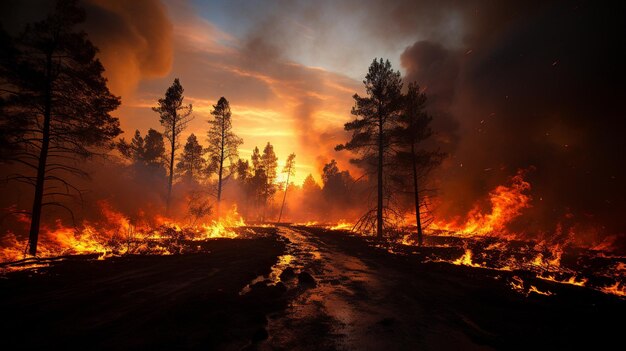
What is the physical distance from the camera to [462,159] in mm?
37312

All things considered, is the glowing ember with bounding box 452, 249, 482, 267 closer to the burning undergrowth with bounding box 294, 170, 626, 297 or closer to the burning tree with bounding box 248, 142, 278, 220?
the burning undergrowth with bounding box 294, 170, 626, 297

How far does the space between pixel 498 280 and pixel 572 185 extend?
72.7 ft

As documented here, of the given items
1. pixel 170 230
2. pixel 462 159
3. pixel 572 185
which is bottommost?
pixel 170 230

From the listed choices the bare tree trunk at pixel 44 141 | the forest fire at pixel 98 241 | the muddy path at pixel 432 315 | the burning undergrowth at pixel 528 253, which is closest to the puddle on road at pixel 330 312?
the muddy path at pixel 432 315

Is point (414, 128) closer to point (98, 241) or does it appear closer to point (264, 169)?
point (98, 241)

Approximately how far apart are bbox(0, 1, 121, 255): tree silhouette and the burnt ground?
5535 mm

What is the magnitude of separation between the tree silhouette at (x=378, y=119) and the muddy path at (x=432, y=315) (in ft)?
44.3

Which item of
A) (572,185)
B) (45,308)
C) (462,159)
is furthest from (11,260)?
(462,159)

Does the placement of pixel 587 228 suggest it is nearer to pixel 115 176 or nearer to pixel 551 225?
pixel 551 225

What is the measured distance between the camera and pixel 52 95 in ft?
39.8

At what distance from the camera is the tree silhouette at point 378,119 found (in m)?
22.4

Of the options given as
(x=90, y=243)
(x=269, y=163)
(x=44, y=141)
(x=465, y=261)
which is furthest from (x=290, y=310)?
(x=269, y=163)

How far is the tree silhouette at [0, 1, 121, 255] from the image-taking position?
37.5ft

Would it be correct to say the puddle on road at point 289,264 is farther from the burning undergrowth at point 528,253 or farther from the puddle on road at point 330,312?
the burning undergrowth at point 528,253
